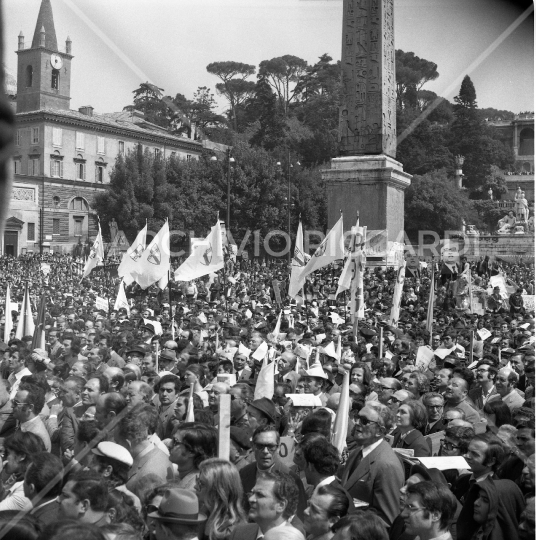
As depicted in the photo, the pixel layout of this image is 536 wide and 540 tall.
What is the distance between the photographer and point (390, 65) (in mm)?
22453

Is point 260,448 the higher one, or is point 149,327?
point 149,327

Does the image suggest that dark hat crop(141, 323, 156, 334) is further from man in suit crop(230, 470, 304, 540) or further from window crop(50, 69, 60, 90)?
man in suit crop(230, 470, 304, 540)

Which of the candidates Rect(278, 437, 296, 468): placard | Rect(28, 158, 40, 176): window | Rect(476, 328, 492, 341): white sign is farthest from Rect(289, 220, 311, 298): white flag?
Rect(278, 437, 296, 468): placard

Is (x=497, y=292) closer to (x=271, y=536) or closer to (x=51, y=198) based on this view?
(x=51, y=198)

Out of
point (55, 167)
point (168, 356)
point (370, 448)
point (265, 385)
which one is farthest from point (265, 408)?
point (55, 167)

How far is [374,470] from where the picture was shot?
15.4ft

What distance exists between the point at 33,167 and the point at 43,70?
8359 mm

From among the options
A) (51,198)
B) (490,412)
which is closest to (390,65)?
(51,198)

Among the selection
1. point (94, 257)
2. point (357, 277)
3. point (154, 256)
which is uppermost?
point (94, 257)

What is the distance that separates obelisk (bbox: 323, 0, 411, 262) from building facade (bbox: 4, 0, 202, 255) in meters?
4.50

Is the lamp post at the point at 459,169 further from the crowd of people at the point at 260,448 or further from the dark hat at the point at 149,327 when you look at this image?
the crowd of people at the point at 260,448

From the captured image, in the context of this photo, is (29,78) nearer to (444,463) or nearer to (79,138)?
(444,463)

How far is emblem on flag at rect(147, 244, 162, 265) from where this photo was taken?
16.4m

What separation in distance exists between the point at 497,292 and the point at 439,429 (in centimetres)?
1506
